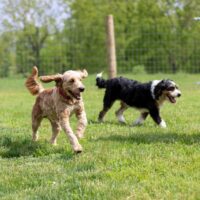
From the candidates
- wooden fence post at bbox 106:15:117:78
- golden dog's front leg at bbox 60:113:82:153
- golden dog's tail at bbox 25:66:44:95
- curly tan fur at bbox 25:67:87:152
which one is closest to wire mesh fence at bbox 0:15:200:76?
wooden fence post at bbox 106:15:117:78

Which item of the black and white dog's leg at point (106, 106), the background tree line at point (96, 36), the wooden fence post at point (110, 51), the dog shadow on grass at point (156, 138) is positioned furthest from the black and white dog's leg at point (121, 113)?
the background tree line at point (96, 36)

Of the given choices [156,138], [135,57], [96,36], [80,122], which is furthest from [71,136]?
[96,36]

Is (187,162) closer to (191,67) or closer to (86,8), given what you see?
(191,67)

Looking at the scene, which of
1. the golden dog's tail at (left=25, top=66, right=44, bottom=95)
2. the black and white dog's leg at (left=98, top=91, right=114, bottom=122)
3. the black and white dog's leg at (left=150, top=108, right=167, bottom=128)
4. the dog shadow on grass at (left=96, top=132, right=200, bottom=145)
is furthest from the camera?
the black and white dog's leg at (left=98, top=91, right=114, bottom=122)

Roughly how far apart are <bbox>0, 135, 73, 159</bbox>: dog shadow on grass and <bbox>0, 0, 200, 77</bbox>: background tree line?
14791mm

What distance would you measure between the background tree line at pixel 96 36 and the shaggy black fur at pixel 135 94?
1189 cm

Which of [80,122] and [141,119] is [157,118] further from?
[80,122]

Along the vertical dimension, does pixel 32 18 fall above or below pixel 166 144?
below

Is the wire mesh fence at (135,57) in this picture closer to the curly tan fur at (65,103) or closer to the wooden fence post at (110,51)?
the wooden fence post at (110,51)

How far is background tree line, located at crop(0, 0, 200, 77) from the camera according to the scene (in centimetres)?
2481

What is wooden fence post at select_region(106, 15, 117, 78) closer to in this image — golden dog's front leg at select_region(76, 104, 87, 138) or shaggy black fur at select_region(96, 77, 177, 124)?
shaggy black fur at select_region(96, 77, 177, 124)

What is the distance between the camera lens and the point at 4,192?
15.2 feet

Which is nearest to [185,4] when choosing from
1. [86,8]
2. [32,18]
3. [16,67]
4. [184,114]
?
[86,8]

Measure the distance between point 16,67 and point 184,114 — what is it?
16.2 m
